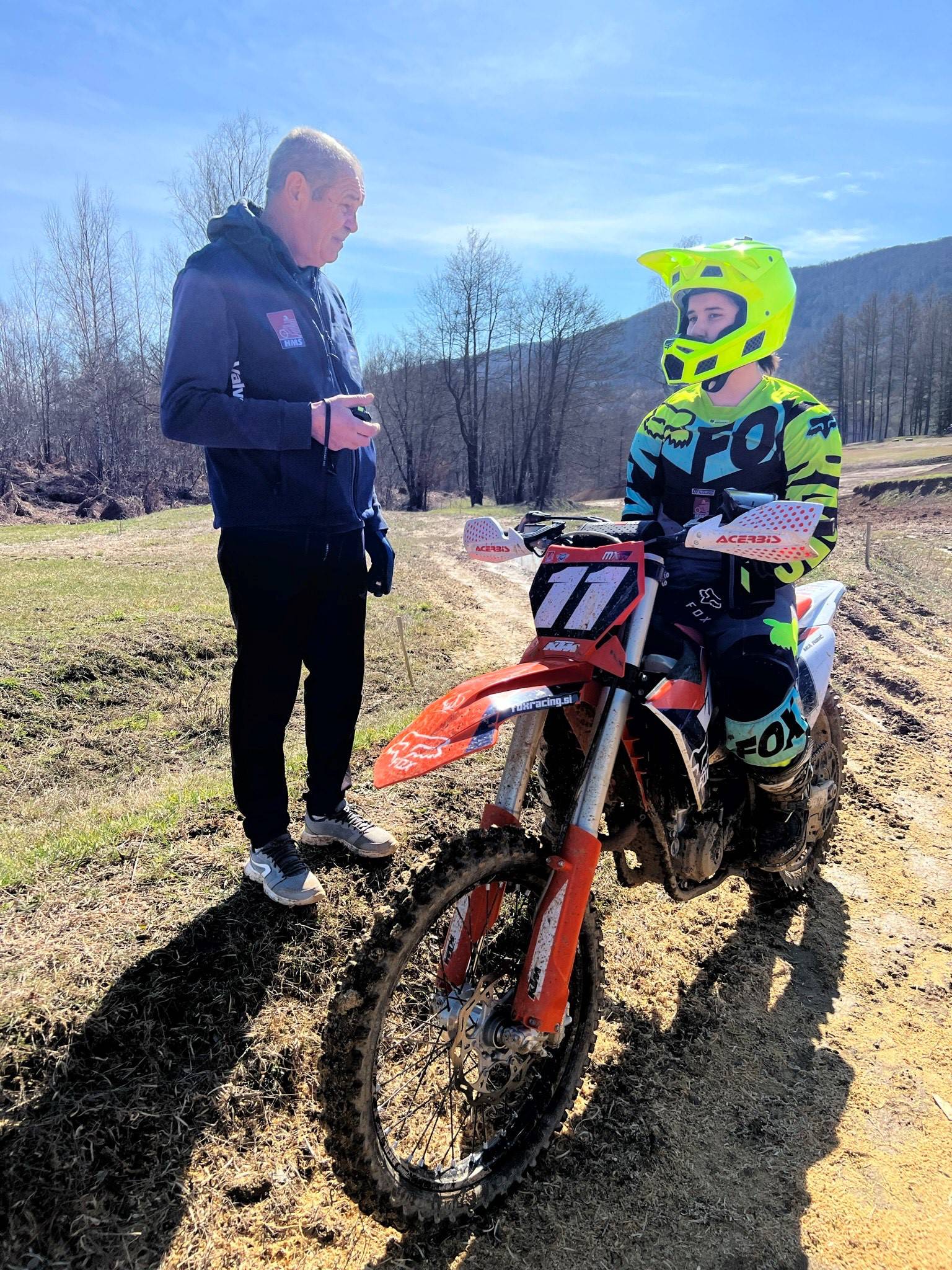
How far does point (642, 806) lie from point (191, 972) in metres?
1.60

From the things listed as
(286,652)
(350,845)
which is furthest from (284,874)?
(286,652)

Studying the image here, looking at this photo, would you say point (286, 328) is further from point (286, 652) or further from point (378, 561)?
point (286, 652)

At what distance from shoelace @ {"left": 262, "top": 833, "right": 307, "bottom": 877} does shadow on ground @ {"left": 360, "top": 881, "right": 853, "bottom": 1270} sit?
1.21 metres

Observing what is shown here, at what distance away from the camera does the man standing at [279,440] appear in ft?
8.29

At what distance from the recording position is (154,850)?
333cm

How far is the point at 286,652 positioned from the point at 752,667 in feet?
5.46

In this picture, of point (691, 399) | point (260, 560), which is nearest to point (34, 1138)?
point (260, 560)

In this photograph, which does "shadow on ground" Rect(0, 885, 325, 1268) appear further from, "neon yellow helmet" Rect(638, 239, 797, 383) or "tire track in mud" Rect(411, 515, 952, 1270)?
"neon yellow helmet" Rect(638, 239, 797, 383)

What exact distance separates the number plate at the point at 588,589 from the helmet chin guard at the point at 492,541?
0.88ft

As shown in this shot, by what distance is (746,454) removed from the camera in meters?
2.72

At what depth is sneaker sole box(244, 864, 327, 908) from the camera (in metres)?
2.81

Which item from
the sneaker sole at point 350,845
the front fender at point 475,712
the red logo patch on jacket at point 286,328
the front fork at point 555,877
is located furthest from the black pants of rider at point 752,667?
the red logo patch on jacket at point 286,328

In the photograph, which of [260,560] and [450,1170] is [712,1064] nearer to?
[450,1170]

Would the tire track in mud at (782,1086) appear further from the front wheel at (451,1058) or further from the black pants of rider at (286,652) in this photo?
the black pants of rider at (286,652)
